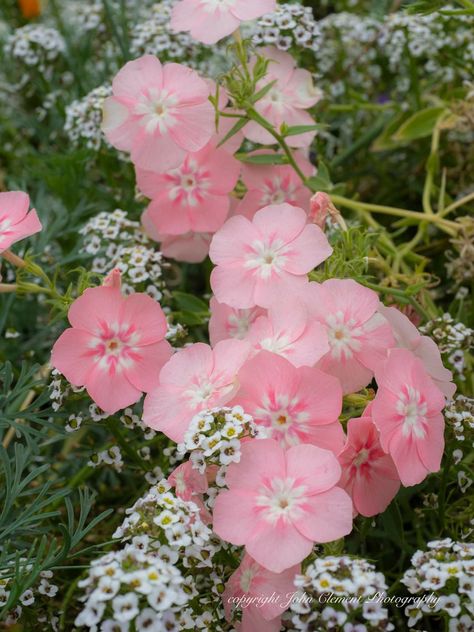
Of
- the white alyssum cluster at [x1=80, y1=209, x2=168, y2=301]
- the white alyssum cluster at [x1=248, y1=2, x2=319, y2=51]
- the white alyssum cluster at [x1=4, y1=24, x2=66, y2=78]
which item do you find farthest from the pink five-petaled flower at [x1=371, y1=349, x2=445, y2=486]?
the white alyssum cluster at [x1=4, y1=24, x2=66, y2=78]

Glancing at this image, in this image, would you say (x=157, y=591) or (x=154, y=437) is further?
(x=154, y=437)

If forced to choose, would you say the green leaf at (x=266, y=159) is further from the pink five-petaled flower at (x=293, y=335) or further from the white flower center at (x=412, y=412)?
the white flower center at (x=412, y=412)

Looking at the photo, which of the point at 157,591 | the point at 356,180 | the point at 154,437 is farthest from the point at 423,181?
the point at 157,591

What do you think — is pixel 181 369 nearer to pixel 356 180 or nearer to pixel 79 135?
pixel 79 135

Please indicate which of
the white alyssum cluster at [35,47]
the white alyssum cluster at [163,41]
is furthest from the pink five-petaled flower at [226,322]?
the white alyssum cluster at [35,47]

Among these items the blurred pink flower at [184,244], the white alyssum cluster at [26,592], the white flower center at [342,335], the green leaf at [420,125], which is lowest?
the white alyssum cluster at [26,592]

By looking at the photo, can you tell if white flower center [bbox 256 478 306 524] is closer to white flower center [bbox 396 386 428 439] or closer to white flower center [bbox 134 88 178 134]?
white flower center [bbox 396 386 428 439]
